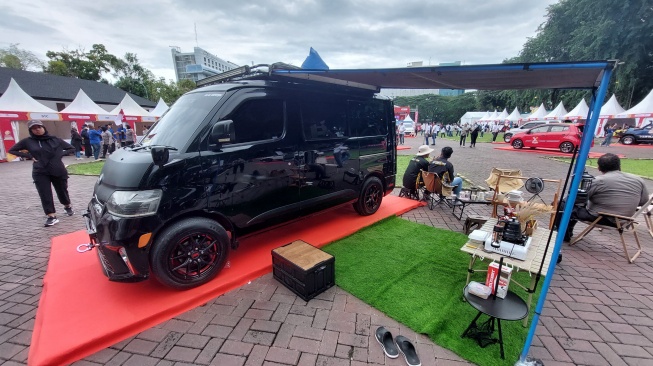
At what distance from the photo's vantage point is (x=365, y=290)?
3.05 m

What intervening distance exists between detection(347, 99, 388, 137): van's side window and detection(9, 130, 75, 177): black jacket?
521 centimetres

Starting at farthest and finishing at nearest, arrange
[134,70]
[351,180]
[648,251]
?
[134,70], [351,180], [648,251]

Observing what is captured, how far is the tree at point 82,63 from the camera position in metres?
36.3

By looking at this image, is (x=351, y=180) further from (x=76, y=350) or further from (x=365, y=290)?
(x=76, y=350)

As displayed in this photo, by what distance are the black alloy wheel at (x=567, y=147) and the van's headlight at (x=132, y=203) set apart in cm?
1971

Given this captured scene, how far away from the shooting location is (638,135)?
19672mm

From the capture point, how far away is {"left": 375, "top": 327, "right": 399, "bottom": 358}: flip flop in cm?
223

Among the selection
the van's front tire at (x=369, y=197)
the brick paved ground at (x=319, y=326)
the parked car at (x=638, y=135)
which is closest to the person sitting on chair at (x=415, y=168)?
the van's front tire at (x=369, y=197)

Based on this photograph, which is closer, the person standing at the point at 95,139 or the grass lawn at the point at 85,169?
the grass lawn at the point at 85,169

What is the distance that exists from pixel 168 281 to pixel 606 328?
428 centimetres

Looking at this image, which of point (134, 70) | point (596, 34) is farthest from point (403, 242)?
point (134, 70)

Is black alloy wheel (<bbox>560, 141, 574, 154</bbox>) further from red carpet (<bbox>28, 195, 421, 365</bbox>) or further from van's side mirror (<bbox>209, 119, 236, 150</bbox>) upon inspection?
van's side mirror (<bbox>209, 119, 236, 150</bbox>)

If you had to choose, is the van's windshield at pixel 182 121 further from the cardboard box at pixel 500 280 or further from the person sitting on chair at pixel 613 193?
the person sitting on chair at pixel 613 193

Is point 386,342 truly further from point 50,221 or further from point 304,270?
point 50,221
